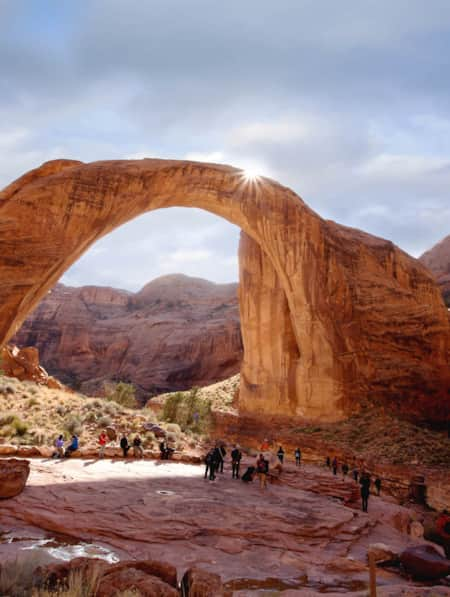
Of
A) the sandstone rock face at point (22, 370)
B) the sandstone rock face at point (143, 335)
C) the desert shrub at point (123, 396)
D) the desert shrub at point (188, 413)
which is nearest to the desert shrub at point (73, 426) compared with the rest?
the desert shrub at point (188, 413)

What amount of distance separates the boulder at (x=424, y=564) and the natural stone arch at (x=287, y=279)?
1322cm

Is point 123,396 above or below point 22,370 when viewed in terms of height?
below

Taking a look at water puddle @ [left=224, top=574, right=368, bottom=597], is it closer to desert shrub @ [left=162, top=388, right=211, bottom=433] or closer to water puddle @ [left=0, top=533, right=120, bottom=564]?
water puddle @ [left=0, top=533, right=120, bottom=564]

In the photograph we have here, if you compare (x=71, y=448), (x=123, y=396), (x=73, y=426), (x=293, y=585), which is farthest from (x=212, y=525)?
(x=123, y=396)

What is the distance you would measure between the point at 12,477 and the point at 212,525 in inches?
133

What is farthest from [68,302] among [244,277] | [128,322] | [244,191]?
[244,191]

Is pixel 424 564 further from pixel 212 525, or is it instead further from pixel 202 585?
pixel 202 585

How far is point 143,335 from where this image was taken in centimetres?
5184

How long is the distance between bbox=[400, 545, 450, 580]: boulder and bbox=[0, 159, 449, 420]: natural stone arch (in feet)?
43.4

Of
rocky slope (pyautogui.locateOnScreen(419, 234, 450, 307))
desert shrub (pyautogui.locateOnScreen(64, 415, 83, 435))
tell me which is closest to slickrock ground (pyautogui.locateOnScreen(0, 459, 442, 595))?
desert shrub (pyautogui.locateOnScreen(64, 415, 83, 435))

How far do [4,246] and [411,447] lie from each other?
1590 centimetres

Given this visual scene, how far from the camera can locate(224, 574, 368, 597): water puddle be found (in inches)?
201

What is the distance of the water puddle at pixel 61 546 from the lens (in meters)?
5.47

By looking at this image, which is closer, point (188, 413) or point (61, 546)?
point (61, 546)
